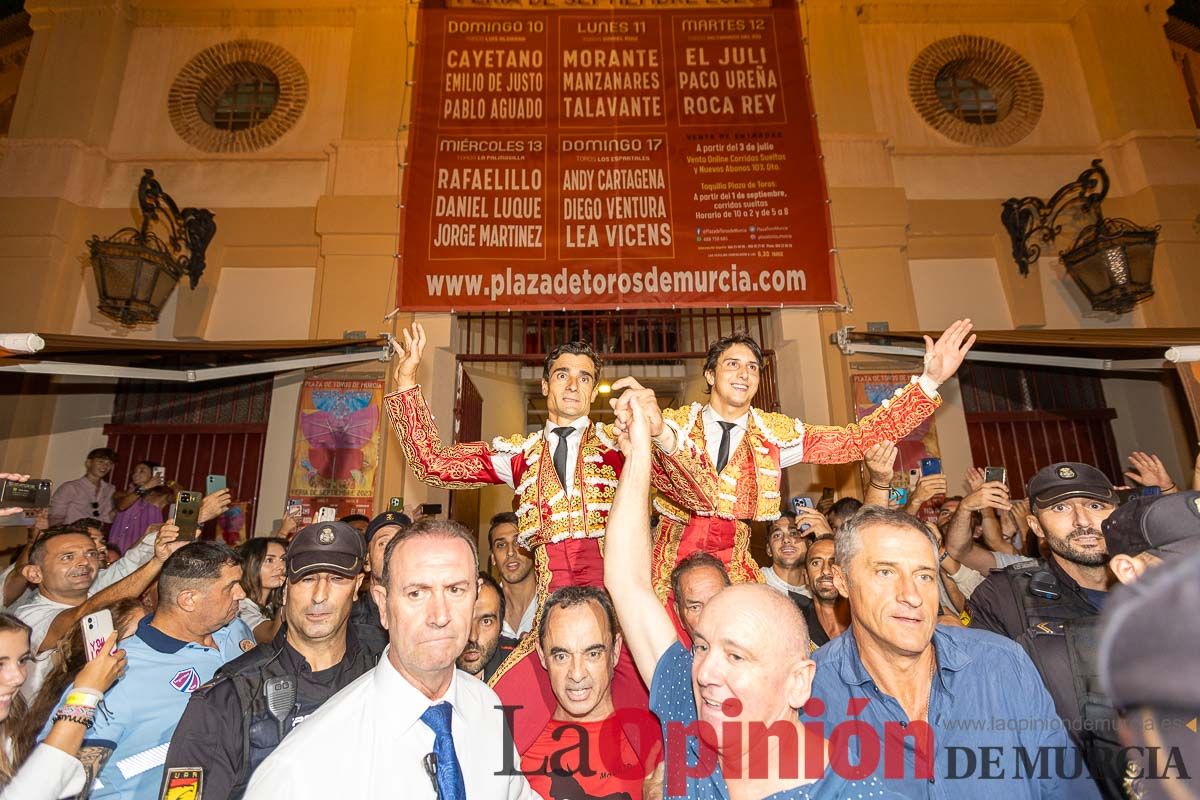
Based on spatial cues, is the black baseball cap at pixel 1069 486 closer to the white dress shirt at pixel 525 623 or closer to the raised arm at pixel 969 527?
the raised arm at pixel 969 527

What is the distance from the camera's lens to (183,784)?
1.80 meters

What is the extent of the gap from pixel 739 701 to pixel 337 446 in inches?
227

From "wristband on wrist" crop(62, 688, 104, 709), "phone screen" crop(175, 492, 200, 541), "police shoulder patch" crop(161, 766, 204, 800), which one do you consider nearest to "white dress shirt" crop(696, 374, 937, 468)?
"police shoulder patch" crop(161, 766, 204, 800)

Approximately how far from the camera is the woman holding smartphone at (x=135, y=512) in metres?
5.93

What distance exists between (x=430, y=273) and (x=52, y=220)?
4.24m

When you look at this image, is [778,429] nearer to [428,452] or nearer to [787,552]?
[787,552]

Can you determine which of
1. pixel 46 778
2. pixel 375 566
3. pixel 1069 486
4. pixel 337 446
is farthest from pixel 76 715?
pixel 337 446

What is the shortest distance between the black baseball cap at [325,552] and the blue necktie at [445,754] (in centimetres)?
105

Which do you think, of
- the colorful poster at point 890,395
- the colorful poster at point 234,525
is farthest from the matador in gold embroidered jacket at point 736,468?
the colorful poster at point 234,525

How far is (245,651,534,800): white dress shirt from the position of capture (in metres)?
1.42

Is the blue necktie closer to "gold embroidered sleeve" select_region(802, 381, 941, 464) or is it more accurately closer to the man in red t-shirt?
the man in red t-shirt

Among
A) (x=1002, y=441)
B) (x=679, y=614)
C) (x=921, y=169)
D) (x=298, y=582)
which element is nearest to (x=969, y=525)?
(x=679, y=614)

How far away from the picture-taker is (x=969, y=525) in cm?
348

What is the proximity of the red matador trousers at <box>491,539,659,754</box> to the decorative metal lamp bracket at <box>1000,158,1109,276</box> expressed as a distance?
6.31 m
